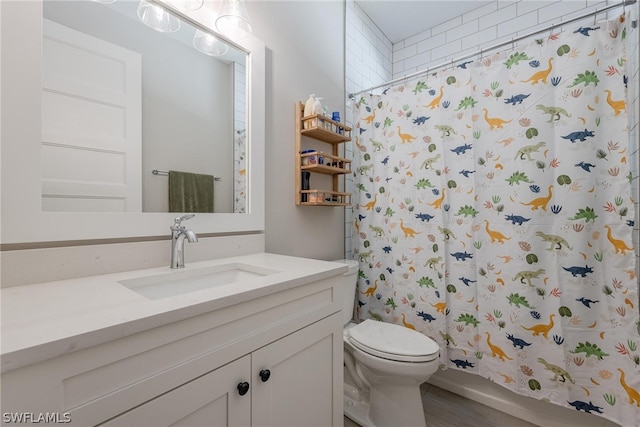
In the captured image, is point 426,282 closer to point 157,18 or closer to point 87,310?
point 87,310

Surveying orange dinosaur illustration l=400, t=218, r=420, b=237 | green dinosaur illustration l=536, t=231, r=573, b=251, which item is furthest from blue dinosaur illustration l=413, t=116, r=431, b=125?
green dinosaur illustration l=536, t=231, r=573, b=251

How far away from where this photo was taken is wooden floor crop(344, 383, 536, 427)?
1.49 metres

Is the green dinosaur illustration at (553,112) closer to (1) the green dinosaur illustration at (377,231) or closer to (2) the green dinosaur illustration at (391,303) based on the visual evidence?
(1) the green dinosaur illustration at (377,231)

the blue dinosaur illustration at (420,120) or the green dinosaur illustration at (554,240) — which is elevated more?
the blue dinosaur illustration at (420,120)

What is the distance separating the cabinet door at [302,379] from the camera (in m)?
0.81

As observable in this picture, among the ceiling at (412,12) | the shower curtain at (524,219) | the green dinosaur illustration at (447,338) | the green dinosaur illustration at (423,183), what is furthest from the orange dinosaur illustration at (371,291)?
the ceiling at (412,12)

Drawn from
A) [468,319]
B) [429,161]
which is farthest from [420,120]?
[468,319]

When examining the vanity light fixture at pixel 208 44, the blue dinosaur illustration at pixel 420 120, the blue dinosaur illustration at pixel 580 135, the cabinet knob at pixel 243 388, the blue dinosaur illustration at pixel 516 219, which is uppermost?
the vanity light fixture at pixel 208 44

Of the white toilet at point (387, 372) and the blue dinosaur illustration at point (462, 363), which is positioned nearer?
the white toilet at point (387, 372)

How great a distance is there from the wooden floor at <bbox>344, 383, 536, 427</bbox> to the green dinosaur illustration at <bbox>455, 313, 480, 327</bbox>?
0.49 meters

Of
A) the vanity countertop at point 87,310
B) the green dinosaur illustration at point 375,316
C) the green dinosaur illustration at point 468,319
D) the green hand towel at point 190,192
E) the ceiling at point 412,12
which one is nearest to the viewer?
the vanity countertop at point 87,310

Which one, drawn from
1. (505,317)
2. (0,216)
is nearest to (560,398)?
(505,317)

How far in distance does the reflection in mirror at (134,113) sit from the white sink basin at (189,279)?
272 mm

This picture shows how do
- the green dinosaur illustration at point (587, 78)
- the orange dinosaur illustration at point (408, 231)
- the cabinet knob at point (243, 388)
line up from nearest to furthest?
the cabinet knob at point (243, 388)
the green dinosaur illustration at point (587, 78)
the orange dinosaur illustration at point (408, 231)
